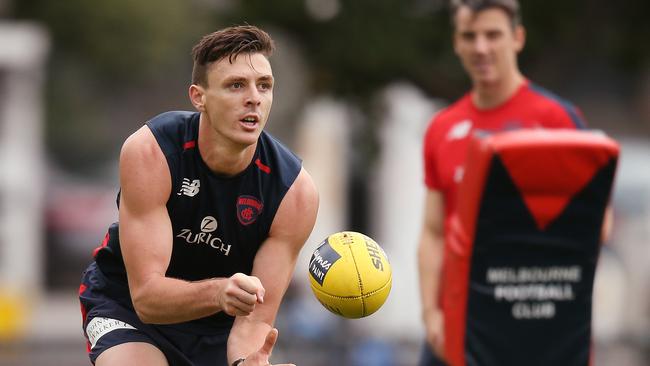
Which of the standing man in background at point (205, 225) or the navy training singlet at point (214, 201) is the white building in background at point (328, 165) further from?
the navy training singlet at point (214, 201)

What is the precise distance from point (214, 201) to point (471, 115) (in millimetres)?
2490

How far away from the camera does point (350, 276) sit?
5.86 meters

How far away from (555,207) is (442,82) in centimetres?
441

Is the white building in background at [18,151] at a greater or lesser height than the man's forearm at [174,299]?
lesser

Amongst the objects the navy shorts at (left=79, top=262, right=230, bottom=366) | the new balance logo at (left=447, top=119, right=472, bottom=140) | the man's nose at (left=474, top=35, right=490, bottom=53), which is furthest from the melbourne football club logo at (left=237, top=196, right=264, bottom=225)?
the man's nose at (left=474, top=35, right=490, bottom=53)

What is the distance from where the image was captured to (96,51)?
23078 mm

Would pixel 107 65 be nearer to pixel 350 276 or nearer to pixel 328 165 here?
pixel 328 165

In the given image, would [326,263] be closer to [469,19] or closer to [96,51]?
[469,19]

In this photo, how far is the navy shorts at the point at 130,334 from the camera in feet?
20.6

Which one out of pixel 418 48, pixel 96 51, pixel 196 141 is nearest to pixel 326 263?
pixel 196 141

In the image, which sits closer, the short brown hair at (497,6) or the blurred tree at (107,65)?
the short brown hair at (497,6)

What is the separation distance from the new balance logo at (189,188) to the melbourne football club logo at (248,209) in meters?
0.20

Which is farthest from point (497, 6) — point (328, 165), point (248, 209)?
point (328, 165)

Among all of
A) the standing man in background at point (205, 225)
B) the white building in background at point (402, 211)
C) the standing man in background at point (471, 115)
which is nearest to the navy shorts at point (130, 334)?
the standing man in background at point (205, 225)
